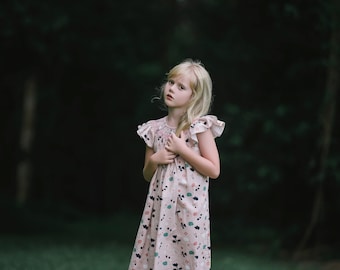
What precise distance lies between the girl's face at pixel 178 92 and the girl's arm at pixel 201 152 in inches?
7.8

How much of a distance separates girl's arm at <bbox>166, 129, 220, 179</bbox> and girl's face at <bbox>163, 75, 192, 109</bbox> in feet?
0.65

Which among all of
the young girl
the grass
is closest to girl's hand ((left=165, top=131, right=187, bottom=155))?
the young girl

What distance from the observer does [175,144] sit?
359cm

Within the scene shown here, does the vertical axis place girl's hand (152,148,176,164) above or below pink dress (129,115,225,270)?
above

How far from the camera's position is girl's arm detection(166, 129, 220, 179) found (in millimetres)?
3578

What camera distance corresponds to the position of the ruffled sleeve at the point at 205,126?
143 inches

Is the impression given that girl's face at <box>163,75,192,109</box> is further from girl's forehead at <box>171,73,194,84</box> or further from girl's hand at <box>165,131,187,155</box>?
girl's hand at <box>165,131,187,155</box>
